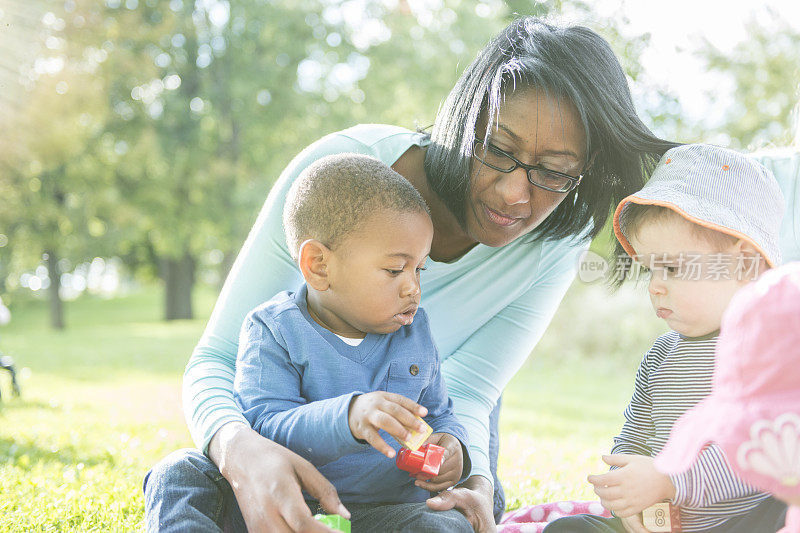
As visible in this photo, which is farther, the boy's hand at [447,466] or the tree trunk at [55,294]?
the tree trunk at [55,294]

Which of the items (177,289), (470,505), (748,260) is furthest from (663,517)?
(177,289)

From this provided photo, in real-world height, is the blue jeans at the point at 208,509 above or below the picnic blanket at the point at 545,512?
above

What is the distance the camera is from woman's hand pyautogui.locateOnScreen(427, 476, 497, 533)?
6.08 ft

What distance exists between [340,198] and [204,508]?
844mm

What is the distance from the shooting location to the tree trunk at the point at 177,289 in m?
20.5

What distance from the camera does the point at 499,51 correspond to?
227cm

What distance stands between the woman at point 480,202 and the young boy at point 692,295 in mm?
273

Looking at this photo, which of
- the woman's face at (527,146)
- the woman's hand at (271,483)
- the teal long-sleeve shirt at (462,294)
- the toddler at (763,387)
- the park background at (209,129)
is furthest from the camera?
the park background at (209,129)

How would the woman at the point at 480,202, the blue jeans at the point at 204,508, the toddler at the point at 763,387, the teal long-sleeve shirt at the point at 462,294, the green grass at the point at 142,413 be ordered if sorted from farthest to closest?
the green grass at the point at 142,413
the teal long-sleeve shirt at the point at 462,294
the woman at the point at 480,202
the blue jeans at the point at 204,508
the toddler at the point at 763,387

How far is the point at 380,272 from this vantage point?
6.37ft

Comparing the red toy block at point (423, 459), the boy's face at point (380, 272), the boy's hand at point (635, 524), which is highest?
the boy's face at point (380, 272)

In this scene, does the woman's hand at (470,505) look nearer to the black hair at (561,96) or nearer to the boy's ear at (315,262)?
the boy's ear at (315,262)

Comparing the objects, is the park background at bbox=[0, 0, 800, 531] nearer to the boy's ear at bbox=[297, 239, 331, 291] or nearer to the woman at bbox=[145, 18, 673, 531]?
the woman at bbox=[145, 18, 673, 531]

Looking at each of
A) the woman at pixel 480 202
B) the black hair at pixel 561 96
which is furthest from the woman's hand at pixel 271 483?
the black hair at pixel 561 96
